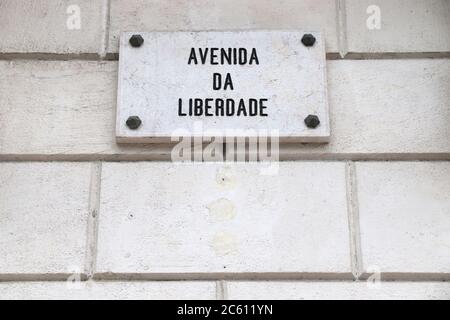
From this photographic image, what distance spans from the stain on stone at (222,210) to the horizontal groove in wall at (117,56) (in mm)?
834

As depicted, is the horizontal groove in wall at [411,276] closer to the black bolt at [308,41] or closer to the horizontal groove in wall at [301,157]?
the horizontal groove in wall at [301,157]

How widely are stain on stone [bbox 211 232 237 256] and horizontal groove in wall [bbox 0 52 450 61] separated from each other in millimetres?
967

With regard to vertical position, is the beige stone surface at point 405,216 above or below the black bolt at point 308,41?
below

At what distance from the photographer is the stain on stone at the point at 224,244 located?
3.60m

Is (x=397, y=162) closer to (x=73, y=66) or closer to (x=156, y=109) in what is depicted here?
(x=156, y=109)

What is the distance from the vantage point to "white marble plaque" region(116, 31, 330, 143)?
12.3ft

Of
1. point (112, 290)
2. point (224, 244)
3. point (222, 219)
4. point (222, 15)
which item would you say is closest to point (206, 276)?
point (224, 244)

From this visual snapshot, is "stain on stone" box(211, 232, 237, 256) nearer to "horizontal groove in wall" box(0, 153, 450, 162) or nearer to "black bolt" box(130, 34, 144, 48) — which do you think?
"horizontal groove in wall" box(0, 153, 450, 162)

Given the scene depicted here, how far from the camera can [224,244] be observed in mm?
3619

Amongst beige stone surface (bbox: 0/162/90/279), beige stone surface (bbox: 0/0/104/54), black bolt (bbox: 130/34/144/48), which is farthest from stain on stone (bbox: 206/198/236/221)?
beige stone surface (bbox: 0/0/104/54)

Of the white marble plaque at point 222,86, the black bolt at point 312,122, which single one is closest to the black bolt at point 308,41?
the white marble plaque at point 222,86

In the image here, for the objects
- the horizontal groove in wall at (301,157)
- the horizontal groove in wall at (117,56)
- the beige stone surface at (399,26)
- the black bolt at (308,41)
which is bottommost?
the horizontal groove in wall at (301,157)

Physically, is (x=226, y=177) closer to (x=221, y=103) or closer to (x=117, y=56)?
(x=221, y=103)

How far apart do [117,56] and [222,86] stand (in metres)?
0.52
